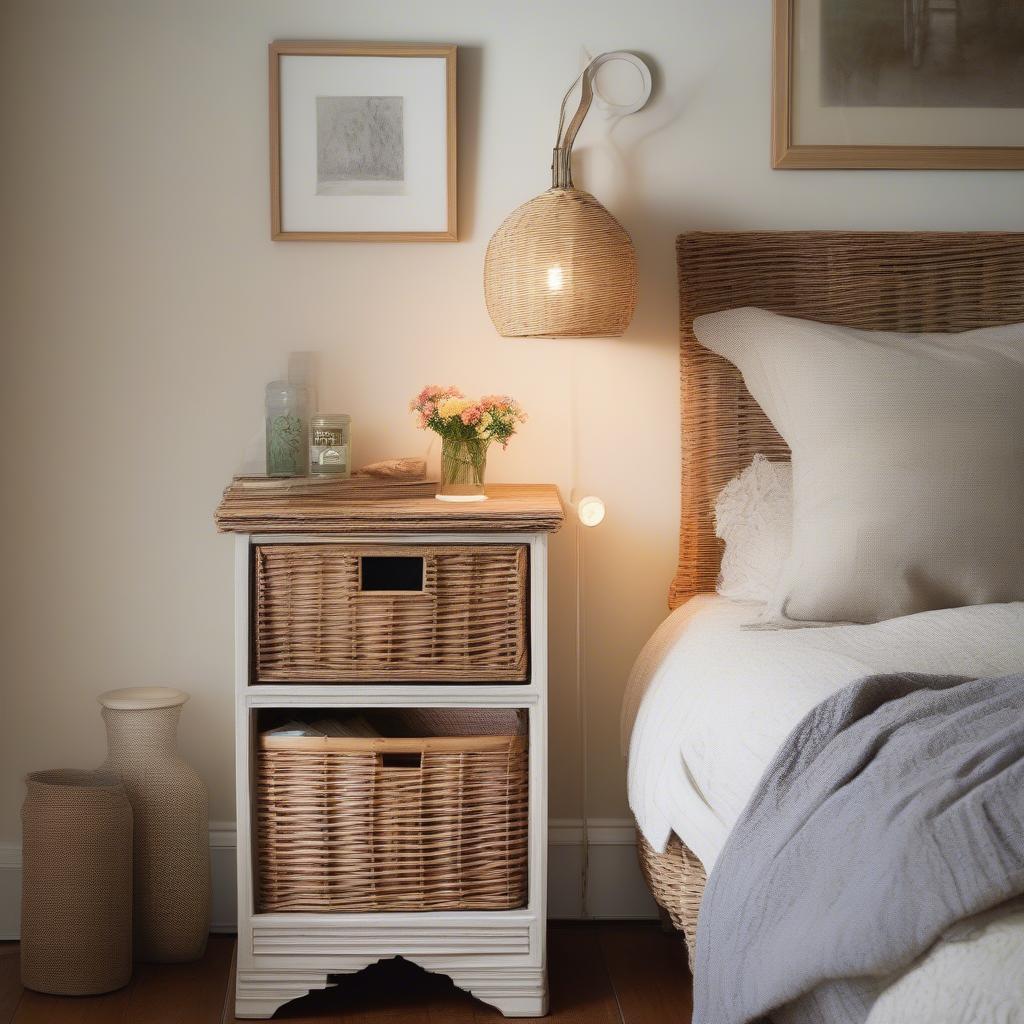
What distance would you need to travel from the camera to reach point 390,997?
2.03 metres

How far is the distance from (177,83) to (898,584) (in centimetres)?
163

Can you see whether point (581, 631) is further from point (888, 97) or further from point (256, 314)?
point (888, 97)

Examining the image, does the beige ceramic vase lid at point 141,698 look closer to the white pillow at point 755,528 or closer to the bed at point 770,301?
the bed at point 770,301

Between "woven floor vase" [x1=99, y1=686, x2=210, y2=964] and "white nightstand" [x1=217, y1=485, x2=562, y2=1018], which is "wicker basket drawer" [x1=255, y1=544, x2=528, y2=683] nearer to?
"white nightstand" [x1=217, y1=485, x2=562, y2=1018]

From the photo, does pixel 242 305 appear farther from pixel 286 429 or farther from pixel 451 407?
pixel 451 407

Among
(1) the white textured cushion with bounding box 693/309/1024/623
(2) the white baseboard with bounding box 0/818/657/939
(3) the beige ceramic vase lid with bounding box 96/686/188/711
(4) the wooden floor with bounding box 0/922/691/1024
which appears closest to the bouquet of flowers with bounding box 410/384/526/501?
(1) the white textured cushion with bounding box 693/309/1024/623

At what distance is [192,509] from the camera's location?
2.33 metres

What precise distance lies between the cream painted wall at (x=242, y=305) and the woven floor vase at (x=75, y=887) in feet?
1.09

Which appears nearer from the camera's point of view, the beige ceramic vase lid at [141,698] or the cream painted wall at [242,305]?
the beige ceramic vase lid at [141,698]

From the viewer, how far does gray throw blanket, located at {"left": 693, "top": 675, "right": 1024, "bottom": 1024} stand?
92 cm

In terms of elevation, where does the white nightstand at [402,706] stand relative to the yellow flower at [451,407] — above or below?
below

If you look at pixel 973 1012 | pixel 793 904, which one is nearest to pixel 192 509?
pixel 793 904

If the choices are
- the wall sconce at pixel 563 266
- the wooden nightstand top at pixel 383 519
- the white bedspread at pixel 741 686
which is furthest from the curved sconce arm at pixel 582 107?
the white bedspread at pixel 741 686

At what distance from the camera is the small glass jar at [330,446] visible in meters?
2.12
